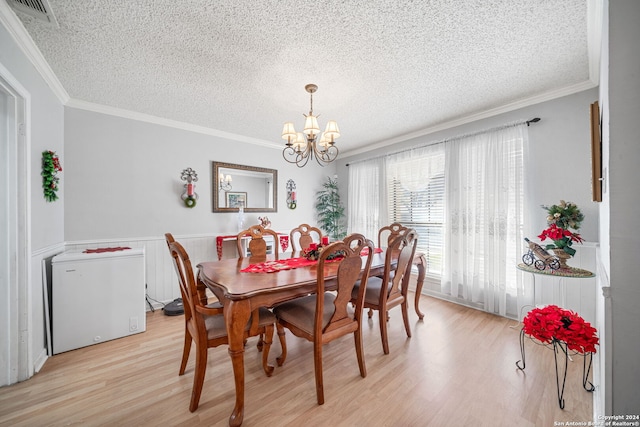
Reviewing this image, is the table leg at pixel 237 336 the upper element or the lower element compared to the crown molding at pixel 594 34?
lower

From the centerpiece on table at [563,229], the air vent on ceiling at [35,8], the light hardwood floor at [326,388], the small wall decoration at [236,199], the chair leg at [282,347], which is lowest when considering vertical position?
the light hardwood floor at [326,388]

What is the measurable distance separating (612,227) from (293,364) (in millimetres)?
2096

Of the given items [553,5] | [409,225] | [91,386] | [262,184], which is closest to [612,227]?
[553,5]

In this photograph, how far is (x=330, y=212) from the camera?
191 inches

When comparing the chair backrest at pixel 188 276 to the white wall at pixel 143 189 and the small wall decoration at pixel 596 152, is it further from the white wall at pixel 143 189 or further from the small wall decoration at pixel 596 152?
the small wall decoration at pixel 596 152

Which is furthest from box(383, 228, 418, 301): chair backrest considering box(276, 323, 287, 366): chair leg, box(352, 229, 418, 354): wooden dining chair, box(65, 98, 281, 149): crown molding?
box(65, 98, 281, 149): crown molding

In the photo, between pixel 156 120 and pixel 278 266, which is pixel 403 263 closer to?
pixel 278 266

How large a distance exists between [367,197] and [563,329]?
3.25 meters

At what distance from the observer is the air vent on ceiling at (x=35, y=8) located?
1.43m

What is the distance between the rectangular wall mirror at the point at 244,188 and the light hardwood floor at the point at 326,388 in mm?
2041

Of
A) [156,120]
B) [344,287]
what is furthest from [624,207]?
[156,120]

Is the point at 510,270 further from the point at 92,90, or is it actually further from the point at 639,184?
the point at 92,90

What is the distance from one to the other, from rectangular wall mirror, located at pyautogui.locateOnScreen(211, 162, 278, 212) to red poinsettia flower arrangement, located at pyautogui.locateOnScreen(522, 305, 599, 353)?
3.63m

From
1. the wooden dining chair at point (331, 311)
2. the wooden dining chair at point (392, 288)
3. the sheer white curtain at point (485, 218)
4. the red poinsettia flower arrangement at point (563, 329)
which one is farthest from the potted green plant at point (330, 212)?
the red poinsettia flower arrangement at point (563, 329)
